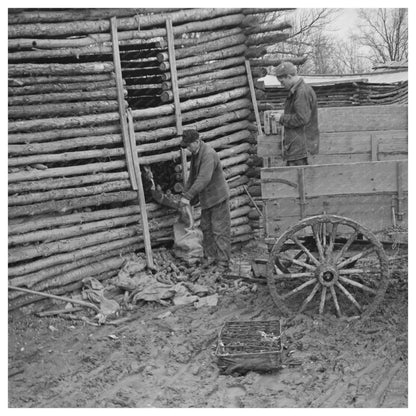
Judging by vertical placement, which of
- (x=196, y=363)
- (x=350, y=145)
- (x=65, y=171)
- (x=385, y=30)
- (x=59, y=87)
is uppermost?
(x=385, y=30)

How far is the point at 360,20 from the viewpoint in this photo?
18.4 meters

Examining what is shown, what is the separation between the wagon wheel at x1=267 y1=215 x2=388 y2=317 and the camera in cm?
700

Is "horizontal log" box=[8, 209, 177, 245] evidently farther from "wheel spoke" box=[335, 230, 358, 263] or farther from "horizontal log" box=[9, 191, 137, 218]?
"wheel spoke" box=[335, 230, 358, 263]

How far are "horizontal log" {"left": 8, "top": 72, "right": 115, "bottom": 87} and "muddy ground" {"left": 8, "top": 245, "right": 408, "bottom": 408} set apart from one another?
2589 millimetres

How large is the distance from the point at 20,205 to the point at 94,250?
1.15 meters

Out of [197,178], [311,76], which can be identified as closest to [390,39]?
[311,76]

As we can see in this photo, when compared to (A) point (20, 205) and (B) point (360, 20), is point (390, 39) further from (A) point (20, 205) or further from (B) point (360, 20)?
(A) point (20, 205)

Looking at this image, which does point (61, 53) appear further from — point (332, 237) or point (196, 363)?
point (196, 363)

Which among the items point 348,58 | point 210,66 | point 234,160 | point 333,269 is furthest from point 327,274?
point 348,58

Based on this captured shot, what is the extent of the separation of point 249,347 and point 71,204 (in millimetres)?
3032

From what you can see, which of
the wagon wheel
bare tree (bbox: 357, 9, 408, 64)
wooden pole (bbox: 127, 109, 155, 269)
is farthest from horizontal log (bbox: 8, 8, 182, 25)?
bare tree (bbox: 357, 9, 408, 64)

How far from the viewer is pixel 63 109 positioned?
27.3ft

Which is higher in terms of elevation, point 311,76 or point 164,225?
point 311,76

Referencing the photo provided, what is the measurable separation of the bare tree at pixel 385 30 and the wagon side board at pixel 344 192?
10.6m
